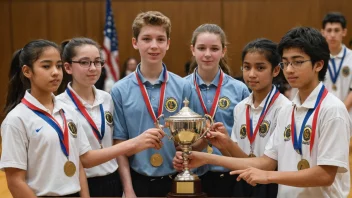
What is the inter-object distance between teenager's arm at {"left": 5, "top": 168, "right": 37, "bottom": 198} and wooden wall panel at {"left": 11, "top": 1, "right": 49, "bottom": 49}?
7474 millimetres

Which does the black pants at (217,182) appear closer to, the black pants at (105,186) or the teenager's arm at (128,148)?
the black pants at (105,186)

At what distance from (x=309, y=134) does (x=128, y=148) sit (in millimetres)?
1074

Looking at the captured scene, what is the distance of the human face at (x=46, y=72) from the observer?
3355 millimetres

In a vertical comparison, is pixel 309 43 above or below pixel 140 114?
above

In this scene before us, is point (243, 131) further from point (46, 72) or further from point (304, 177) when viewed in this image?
point (46, 72)

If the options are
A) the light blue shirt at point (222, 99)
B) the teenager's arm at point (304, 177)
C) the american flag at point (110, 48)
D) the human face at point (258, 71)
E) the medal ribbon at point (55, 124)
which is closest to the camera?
the teenager's arm at point (304, 177)

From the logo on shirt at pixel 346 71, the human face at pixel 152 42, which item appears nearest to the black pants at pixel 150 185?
the human face at pixel 152 42

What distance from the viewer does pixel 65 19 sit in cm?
1041

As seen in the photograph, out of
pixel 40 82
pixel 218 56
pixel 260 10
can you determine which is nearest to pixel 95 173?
pixel 40 82

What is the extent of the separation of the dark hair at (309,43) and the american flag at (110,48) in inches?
251

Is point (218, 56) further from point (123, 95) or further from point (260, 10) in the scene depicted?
point (260, 10)

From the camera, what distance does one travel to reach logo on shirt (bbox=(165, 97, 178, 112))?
13.0 feet

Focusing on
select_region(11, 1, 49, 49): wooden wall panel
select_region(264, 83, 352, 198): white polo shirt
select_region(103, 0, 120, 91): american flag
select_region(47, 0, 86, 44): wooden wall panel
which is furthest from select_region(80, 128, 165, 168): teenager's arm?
select_region(11, 1, 49, 49): wooden wall panel

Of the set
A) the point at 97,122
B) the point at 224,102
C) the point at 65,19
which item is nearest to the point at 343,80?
the point at 224,102
